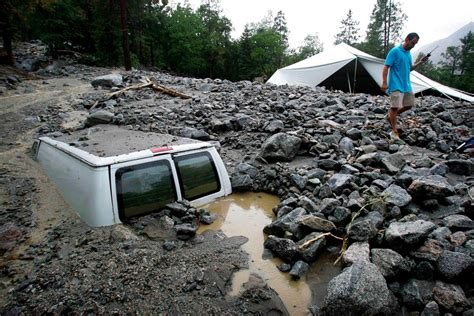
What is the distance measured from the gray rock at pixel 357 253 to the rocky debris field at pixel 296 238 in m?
0.01

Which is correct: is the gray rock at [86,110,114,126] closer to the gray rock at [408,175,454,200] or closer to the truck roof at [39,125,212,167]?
the truck roof at [39,125,212,167]

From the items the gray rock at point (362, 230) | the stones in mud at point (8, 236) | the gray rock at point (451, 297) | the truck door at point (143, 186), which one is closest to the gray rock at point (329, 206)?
the gray rock at point (362, 230)

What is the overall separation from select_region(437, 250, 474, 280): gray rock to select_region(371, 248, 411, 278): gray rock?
0.26 meters

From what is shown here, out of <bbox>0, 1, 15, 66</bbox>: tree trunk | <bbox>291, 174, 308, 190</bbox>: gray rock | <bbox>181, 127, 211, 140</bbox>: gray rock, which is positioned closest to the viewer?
<bbox>291, 174, 308, 190</bbox>: gray rock

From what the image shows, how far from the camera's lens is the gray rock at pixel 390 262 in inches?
101

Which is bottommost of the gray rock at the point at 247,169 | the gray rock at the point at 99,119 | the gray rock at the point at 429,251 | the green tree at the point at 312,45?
the gray rock at the point at 429,251

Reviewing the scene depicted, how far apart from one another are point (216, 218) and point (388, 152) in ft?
12.1

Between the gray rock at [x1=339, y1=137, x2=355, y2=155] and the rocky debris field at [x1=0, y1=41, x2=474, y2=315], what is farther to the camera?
the gray rock at [x1=339, y1=137, x2=355, y2=155]

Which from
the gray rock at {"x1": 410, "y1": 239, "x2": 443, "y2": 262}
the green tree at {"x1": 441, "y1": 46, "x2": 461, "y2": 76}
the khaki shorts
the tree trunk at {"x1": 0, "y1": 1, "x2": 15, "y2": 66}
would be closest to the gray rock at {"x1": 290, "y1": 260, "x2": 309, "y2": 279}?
the gray rock at {"x1": 410, "y1": 239, "x2": 443, "y2": 262}

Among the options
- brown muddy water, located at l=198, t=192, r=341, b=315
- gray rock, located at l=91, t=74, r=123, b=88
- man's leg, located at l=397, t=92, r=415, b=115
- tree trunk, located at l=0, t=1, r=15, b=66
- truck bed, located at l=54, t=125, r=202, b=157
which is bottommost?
brown muddy water, located at l=198, t=192, r=341, b=315

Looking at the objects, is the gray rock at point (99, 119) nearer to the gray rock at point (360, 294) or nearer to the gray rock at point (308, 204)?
the gray rock at point (308, 204)

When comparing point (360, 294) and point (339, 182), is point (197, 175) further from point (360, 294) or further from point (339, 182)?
point (360, 294)

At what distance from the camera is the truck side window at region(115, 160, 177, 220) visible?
303 cm

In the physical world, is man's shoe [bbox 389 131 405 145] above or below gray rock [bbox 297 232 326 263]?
above
